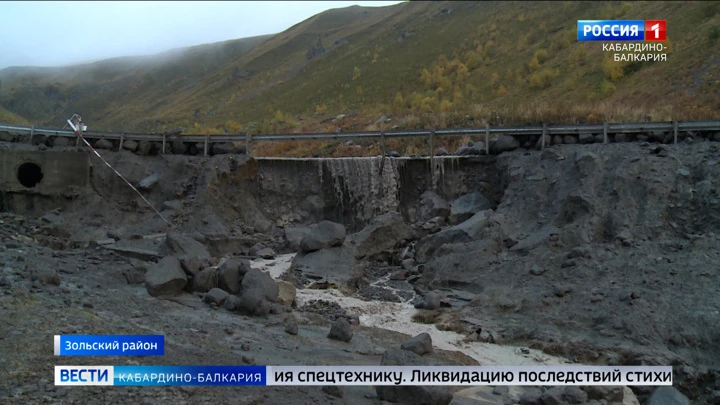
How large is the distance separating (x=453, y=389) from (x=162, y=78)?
292 feet

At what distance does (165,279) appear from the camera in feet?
41.8

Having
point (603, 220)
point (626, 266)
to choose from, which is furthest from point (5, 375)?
point (603, 220)

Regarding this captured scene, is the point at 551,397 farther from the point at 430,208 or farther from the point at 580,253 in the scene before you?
the point at 430,208

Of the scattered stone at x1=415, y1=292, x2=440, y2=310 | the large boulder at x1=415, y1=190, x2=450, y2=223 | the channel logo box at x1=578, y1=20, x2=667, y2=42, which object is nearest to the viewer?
the scattered stone at x1=415, y1=292, x2=440, y2=310

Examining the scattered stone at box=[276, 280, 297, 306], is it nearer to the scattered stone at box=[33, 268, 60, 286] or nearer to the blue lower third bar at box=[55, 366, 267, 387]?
the scattered stone at box=[33, 268, 60, 286]

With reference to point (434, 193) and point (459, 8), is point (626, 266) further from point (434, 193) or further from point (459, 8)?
point (459, 8)

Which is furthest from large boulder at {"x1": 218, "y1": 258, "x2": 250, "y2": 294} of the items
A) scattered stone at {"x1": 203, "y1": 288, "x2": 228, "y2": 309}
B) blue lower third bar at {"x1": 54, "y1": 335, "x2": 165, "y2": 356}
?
blue lower third bar at {"x1": 54, "y1": 335, "x2": 165, "y2": 356}

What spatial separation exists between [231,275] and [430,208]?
831 cm

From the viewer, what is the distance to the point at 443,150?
2288 centimetres

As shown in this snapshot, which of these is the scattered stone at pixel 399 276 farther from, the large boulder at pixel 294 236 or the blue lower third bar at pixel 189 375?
the blue lower third bar at pixel 189 375

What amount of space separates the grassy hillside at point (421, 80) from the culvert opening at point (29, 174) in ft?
52.9

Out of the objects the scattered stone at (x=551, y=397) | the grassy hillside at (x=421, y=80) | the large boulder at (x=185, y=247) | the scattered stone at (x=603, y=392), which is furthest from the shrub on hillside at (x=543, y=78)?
the scattered stone at (x=551, y=397)

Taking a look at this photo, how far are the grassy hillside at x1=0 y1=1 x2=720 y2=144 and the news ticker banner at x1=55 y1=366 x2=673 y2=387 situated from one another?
13.9 m

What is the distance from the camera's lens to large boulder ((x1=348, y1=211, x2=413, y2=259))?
18.1m
